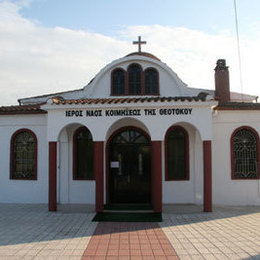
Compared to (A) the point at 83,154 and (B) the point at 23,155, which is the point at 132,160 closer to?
(A) the point at 83,154

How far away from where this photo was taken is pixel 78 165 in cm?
1188

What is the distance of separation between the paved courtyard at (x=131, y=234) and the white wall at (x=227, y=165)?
979 millimetres

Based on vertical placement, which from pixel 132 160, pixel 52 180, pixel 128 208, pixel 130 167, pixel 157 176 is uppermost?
pixel 132 160

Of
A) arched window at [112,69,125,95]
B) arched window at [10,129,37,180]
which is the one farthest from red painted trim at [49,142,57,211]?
arched window at [112,69,125,95]

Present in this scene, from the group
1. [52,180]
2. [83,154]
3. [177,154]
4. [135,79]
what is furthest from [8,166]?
[177,154]

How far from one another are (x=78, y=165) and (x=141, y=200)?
116 inches

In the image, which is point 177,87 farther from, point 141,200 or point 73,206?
point 73,206

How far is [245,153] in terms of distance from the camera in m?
11.6

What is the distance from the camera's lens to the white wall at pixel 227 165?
11383 mm

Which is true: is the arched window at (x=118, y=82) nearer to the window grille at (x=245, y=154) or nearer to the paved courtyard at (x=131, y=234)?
the window grille at (x=245, y=154)

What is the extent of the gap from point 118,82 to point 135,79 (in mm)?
777

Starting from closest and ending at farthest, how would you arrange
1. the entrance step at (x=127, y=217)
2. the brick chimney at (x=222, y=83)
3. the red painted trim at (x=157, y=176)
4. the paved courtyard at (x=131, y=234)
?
1. the paved courtyard at (x=131, y=234)
2. the entrance step at (x=127, y=217)
3. the red painted trim at (x=157, y=176)
4. the brick chimney at (x=222, y=83)

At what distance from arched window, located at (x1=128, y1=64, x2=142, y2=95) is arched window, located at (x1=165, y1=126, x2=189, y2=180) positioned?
2.51 meters

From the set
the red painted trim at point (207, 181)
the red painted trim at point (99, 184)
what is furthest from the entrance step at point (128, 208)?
the red painted trim at point (207, 181)
